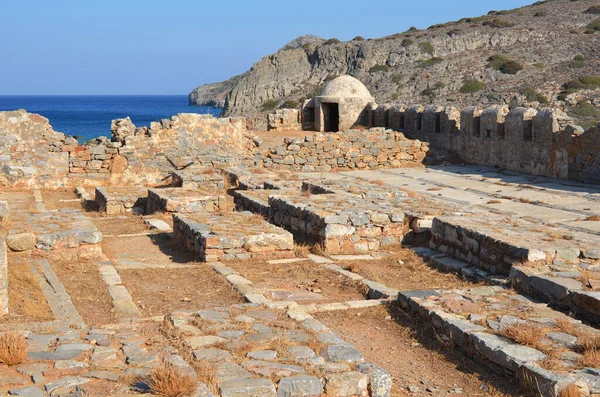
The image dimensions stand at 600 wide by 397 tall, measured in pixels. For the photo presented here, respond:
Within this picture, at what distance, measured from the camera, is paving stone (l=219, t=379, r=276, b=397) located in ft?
14.1

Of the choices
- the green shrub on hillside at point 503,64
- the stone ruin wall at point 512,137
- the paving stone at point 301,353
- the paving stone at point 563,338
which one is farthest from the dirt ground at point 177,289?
the green shrub on hillside at point 503,64

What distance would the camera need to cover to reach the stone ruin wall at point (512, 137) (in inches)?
617

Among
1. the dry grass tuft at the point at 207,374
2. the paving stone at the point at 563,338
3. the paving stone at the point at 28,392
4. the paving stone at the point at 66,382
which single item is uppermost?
the paving stone at the point at 28,392

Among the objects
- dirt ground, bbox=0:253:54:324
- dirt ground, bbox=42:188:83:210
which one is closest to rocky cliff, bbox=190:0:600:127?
dirt ground, bbox=42:188:83:210

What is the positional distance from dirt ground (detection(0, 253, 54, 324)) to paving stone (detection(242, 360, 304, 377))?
2085mm

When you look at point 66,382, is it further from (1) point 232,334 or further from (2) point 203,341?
(1) point 232,334

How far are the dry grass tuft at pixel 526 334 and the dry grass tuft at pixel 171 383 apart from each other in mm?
2419

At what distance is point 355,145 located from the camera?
20.0 m

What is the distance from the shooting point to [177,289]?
7648 millimetres

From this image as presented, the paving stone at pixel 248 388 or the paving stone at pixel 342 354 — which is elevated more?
the paving stone at pixel 248 388

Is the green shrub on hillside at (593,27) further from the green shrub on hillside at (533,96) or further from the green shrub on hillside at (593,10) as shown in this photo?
the green shrub on hillside at (533,96)

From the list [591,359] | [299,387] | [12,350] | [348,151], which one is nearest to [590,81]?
[348,151]

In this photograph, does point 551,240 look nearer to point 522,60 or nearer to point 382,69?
point 522,60

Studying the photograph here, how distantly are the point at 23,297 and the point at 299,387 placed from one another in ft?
10.7
